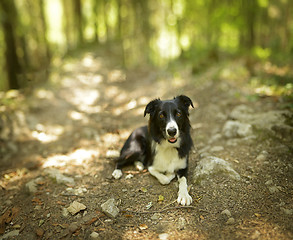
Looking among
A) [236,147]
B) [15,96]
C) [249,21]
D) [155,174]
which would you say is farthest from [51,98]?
[249,21]

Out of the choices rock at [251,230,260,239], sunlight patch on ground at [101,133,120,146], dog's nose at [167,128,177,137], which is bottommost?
sunlight patch on ground at [101,133,120,146]

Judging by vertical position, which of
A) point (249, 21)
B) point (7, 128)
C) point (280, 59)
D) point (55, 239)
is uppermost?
point (249, 21)

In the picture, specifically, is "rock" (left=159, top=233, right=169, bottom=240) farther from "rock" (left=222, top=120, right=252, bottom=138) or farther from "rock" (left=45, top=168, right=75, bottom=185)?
"rock" (left=222, top=120, right=252, bottom=138)

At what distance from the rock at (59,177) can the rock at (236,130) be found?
12.6 feet

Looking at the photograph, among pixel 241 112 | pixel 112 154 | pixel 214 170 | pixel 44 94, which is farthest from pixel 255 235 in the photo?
pixel 44 94

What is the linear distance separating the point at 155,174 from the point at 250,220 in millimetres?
1827

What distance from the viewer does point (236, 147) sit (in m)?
4.96

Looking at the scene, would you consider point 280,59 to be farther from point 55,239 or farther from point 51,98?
point 55,239

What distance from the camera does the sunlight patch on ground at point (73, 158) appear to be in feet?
17.2

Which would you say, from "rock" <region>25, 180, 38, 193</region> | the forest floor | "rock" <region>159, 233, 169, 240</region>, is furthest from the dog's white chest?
"rock" <region>25, 180, 38, 193</region>

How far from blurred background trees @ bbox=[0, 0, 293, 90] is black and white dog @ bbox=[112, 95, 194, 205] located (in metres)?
7.12

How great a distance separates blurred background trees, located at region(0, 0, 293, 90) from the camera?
10.5 metres

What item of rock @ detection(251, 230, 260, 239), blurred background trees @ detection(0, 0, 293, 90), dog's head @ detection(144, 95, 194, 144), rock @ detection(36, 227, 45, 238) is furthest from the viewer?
blurred background trees @ detection(0, 0, 293, 90)

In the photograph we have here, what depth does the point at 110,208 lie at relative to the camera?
11.5 ft
